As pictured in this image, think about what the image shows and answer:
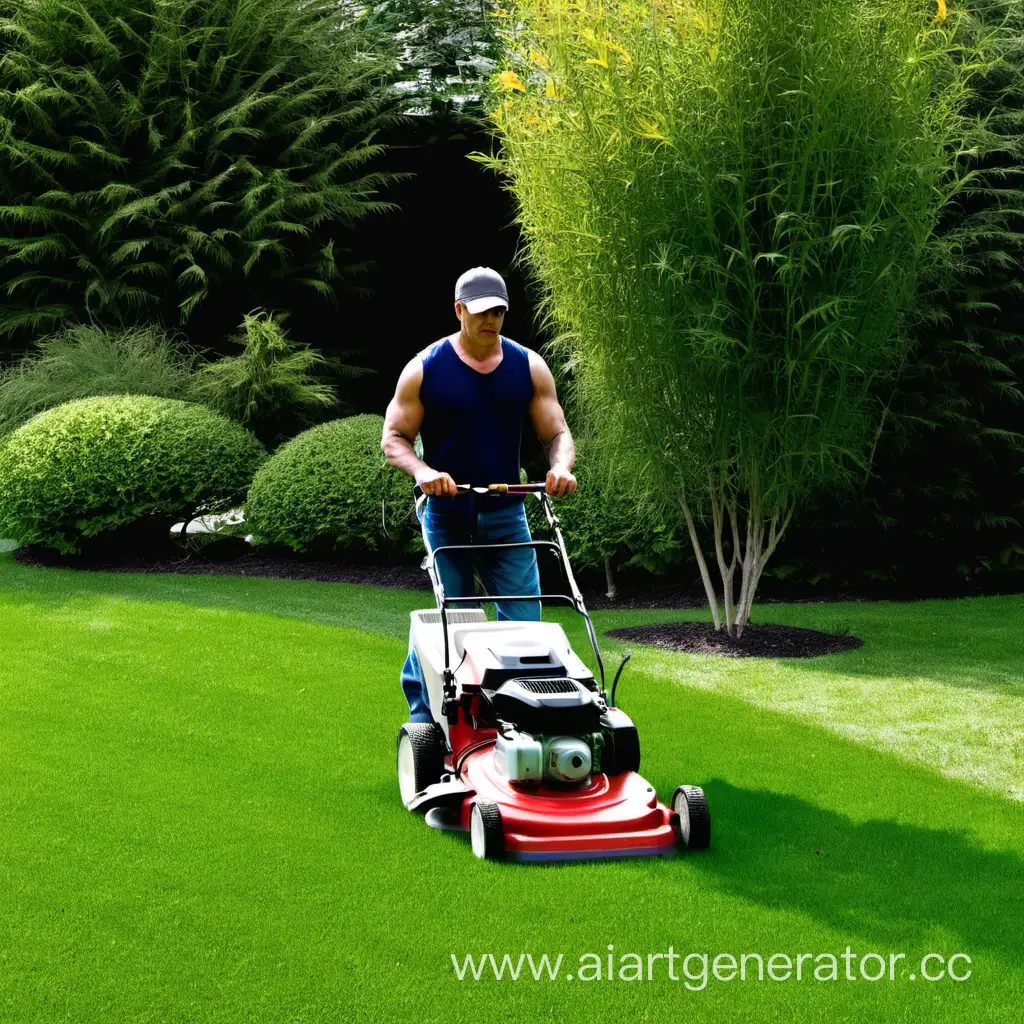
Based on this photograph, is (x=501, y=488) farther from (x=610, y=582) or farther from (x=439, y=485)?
(x=610, y=582)

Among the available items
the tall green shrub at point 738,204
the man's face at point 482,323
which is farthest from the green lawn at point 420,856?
the man's face at point 482,323

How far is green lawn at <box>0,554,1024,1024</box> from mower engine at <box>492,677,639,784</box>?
30cm

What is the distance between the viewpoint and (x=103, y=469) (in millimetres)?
10734

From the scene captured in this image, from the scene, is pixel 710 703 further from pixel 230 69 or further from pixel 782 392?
pixel 230 69

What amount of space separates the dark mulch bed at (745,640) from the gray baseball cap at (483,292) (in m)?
3.95

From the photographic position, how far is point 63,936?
3.37 meters

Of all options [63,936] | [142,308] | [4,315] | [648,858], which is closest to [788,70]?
[648,858]

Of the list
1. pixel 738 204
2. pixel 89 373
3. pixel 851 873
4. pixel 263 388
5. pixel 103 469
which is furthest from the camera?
pixel 89 373

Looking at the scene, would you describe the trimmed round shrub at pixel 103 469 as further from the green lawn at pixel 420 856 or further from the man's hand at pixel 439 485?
the man's hand at pixel 439 485

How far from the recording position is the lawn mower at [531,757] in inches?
152

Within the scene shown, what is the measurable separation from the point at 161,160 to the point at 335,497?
19.4ft

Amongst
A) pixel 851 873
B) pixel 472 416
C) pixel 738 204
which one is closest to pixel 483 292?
pixel 472 416

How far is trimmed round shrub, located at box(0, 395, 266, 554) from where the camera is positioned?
1069cm

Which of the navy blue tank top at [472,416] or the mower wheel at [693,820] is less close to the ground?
the navy blue tank top at [472,416]
